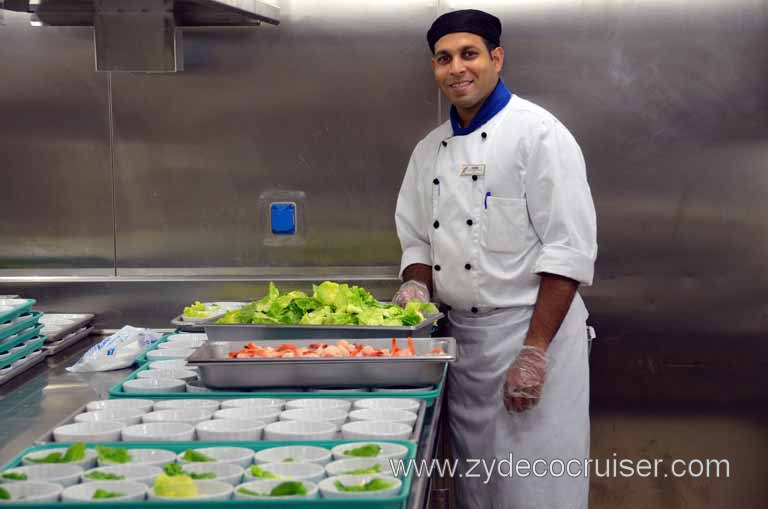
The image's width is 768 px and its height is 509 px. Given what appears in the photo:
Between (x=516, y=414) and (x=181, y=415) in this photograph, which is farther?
(x=516, y=414)

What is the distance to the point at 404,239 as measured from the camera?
2965 mm

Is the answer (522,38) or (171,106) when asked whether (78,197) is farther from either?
(522,38)

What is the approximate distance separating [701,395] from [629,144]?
3.09ft

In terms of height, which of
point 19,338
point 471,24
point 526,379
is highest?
point 471,24

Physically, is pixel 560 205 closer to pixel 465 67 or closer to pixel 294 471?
pixel 465 67

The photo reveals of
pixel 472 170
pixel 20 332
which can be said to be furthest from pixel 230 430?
pixel 472 170

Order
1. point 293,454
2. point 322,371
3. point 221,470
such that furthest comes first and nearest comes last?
point 322,371
point 293,454
point 221,470

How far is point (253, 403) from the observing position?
1964 millimetres

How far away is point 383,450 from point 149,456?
40 centimetres

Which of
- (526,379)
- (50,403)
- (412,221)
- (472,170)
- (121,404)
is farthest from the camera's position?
(412,221)

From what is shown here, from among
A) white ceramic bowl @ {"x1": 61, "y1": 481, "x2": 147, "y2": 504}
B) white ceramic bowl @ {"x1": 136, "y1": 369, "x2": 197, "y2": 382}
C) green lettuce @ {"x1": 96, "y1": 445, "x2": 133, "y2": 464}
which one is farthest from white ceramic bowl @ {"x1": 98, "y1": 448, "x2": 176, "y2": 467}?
white ceramic bowl @ {"x1": 136, "y1": 369, "x2": 197, "y2": 382}

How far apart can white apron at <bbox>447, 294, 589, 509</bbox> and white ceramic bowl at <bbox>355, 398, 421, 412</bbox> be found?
74cm

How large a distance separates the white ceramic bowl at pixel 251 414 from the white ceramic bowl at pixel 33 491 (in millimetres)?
434

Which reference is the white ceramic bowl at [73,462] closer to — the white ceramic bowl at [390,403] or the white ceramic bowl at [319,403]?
the white ceramic bowl at [319,403]
